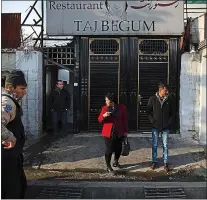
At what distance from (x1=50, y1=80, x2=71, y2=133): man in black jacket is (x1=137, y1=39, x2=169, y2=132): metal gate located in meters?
1.81

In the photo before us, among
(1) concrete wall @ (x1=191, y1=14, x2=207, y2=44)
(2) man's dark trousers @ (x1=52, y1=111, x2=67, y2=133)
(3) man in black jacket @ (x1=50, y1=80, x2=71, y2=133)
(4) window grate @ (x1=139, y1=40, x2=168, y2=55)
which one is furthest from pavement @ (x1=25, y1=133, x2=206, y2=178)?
(1) concrete wall @ (x1=191, y1=14, x2=207, y2=44)

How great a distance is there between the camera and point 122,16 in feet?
27.7

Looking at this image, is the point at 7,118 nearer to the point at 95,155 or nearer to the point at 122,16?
the point at 95,155

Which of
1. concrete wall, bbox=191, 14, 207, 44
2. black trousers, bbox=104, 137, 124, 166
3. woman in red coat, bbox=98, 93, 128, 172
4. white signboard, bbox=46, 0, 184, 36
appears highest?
white signboard, bbox=46, 0, 184, 36

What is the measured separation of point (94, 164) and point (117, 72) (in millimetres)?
3128

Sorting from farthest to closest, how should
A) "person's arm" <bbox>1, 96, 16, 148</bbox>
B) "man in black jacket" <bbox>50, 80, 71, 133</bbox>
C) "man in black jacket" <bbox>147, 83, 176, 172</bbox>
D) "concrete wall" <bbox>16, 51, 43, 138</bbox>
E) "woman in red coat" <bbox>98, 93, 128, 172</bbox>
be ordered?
"man in black jacket" <bbox>50, 80, 71, 133</bbox>, "concrete wall" <bbox>16, 51, 43, 138</bbox>, "man in black jacket" <bbox>147, 83, 176, 172</bbox>, "woman in red coat" <bbox>98, 93, 128, 172</bbox>, "person's arm" <bbox>1, 96, 16, 148</bbox>

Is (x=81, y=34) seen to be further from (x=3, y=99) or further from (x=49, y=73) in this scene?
(x=3, y=99)

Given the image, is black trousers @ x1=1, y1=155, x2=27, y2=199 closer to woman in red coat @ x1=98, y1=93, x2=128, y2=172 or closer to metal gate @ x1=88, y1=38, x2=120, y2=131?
woman in red coat @ x1=98, y1=93, x2=128, y2=172

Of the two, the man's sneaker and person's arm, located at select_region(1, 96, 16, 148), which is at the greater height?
person's arm, located at select_region(1, 96, 16, 148)

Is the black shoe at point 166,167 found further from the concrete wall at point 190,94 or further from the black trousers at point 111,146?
the concrete wall at point 190,94

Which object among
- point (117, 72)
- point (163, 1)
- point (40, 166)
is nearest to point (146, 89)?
point (117, 72)

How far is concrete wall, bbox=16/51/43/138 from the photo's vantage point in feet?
26.7

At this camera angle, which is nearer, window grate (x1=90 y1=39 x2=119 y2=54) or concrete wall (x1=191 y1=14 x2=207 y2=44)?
concrete wall (x1=191 y1=14 x2=207 y2=44)

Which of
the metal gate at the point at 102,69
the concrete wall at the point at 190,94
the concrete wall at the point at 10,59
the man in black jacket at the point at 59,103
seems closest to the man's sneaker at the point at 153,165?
the concrete wall at the point at 190,94
